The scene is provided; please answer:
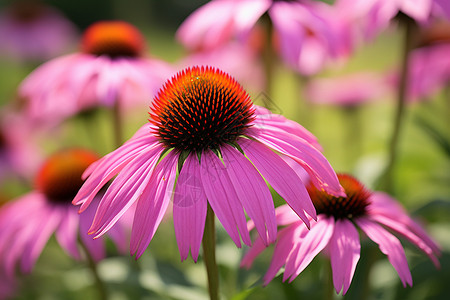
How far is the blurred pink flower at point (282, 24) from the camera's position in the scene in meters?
1.02

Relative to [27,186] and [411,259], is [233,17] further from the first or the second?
[27,186]

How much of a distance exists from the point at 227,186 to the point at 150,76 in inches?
25.3

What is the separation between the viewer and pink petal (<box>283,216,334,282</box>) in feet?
2.06

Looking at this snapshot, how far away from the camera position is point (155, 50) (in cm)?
633

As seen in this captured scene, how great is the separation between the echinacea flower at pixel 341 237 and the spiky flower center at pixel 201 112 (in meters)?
0.17

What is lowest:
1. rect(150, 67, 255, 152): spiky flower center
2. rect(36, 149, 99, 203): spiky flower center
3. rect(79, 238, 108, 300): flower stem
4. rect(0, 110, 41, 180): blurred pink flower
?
rect(0, 110, 41, 180): blurred pink flower

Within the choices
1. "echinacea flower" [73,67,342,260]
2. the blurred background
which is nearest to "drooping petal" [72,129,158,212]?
"echinacea flower" [73,67,342,260]

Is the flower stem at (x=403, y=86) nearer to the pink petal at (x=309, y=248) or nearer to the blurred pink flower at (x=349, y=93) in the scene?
the pink petal at (x=309, y=248)

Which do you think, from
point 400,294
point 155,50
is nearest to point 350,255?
point 400,294

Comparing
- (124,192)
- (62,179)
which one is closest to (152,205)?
(124,192)

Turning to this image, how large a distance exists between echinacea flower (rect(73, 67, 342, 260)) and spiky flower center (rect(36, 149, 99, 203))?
341 mm

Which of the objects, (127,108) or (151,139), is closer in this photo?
(151,139)

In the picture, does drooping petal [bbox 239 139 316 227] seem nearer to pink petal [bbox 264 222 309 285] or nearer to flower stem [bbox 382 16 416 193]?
pink petal [bbox 264 222 309 285]

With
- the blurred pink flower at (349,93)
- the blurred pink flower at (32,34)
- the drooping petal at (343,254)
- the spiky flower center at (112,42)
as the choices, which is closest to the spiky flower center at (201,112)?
the drooping petal at (343,254)
